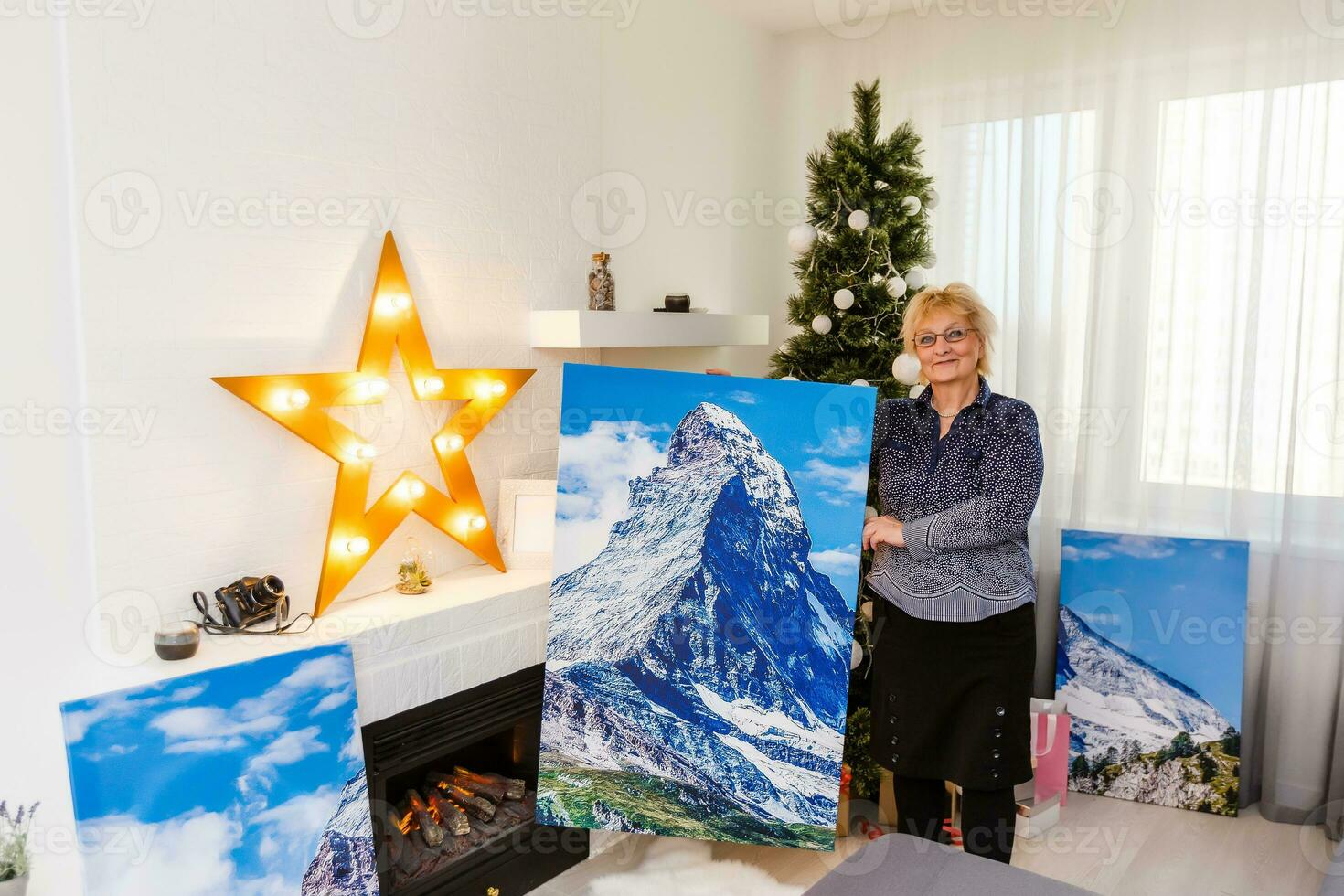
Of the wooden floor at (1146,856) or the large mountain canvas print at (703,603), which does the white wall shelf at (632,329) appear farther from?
the wooden floor at (1146,856)

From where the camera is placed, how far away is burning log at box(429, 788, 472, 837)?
2.51 m

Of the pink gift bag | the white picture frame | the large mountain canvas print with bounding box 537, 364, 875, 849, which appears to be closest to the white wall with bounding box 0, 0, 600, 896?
the white picture frame

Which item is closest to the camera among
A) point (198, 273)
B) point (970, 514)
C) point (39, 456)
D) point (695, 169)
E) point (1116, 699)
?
point (39, 456)

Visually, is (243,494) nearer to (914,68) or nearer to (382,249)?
(382,249)

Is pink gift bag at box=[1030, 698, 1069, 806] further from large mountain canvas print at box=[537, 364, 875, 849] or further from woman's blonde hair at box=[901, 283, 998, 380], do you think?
woman's blonde hair at box=[901, 283, 998, 380]

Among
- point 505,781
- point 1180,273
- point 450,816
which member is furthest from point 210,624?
point 1180,273

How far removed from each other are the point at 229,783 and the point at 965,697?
61.9 inches

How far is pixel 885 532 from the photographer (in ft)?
7.52

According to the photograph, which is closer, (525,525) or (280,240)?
(280,240)

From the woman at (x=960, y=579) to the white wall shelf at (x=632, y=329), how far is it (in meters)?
0.89

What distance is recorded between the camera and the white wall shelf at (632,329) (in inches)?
110

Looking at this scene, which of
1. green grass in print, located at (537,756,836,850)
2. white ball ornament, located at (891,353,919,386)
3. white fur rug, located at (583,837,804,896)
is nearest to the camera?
green grass in print, located at (537,756,836,850)

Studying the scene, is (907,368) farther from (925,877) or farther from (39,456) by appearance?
(39,456)

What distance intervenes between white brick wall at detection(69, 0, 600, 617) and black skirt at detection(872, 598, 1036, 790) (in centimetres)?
124
